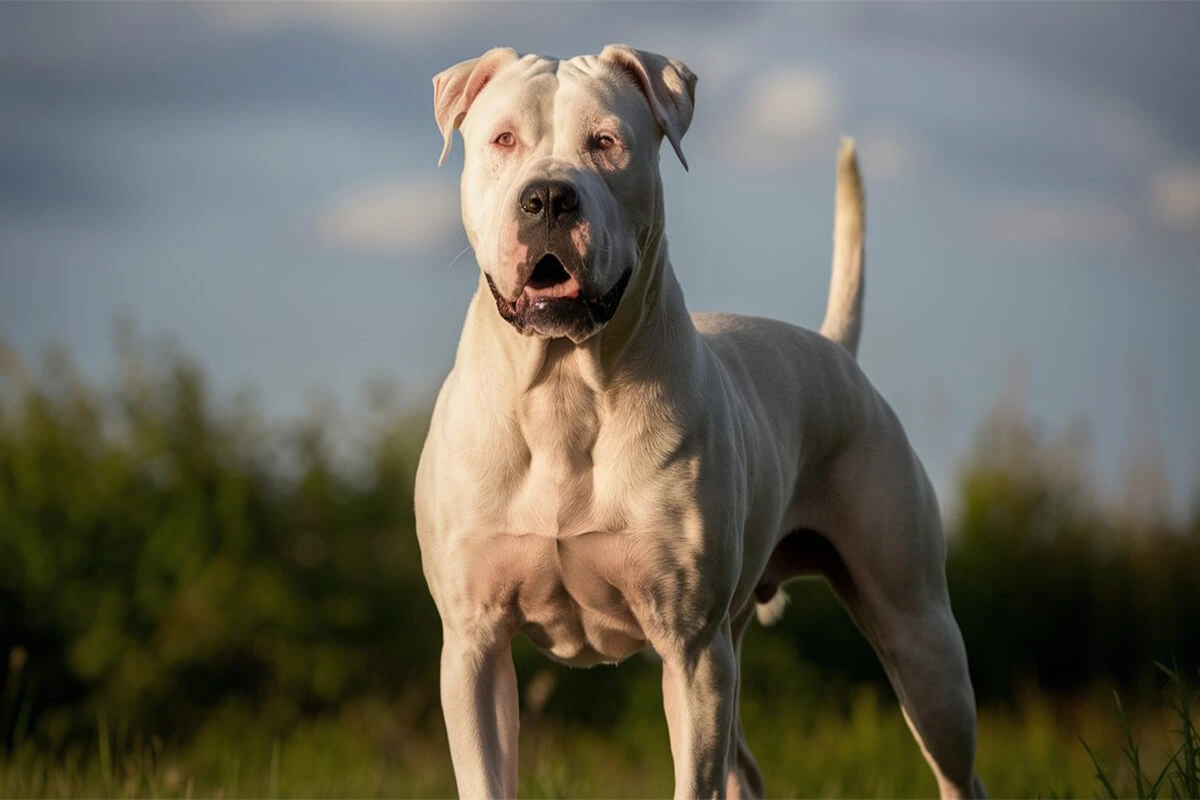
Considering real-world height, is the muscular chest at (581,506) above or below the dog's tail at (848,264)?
below

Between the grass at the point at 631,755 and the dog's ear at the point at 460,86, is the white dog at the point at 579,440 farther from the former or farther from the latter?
the grass at the point at 631,755

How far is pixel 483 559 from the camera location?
382 cm

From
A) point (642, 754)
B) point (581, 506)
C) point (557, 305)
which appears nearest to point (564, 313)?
point (557, 305)

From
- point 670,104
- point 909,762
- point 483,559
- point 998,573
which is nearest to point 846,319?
point 670,104

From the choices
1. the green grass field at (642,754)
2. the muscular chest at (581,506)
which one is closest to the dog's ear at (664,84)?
the muscular chest at (581,506)

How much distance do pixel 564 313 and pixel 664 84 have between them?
79 centimetres

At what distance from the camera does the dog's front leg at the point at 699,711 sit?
387 cm

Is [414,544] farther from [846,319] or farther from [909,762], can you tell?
[846,319]

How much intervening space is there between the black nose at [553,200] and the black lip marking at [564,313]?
0.76 ft

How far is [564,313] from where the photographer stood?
352 centimetres

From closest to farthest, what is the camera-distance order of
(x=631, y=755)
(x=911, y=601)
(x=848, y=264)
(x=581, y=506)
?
(x=581, y=506)
(x=911, y=601)
(x=848, y=264)
(x=631, y=755)

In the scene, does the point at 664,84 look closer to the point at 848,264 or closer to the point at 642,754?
the point at 848,264

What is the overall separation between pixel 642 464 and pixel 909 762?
20.1 feet

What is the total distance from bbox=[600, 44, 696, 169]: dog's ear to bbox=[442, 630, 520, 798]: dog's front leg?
4.78 ft
